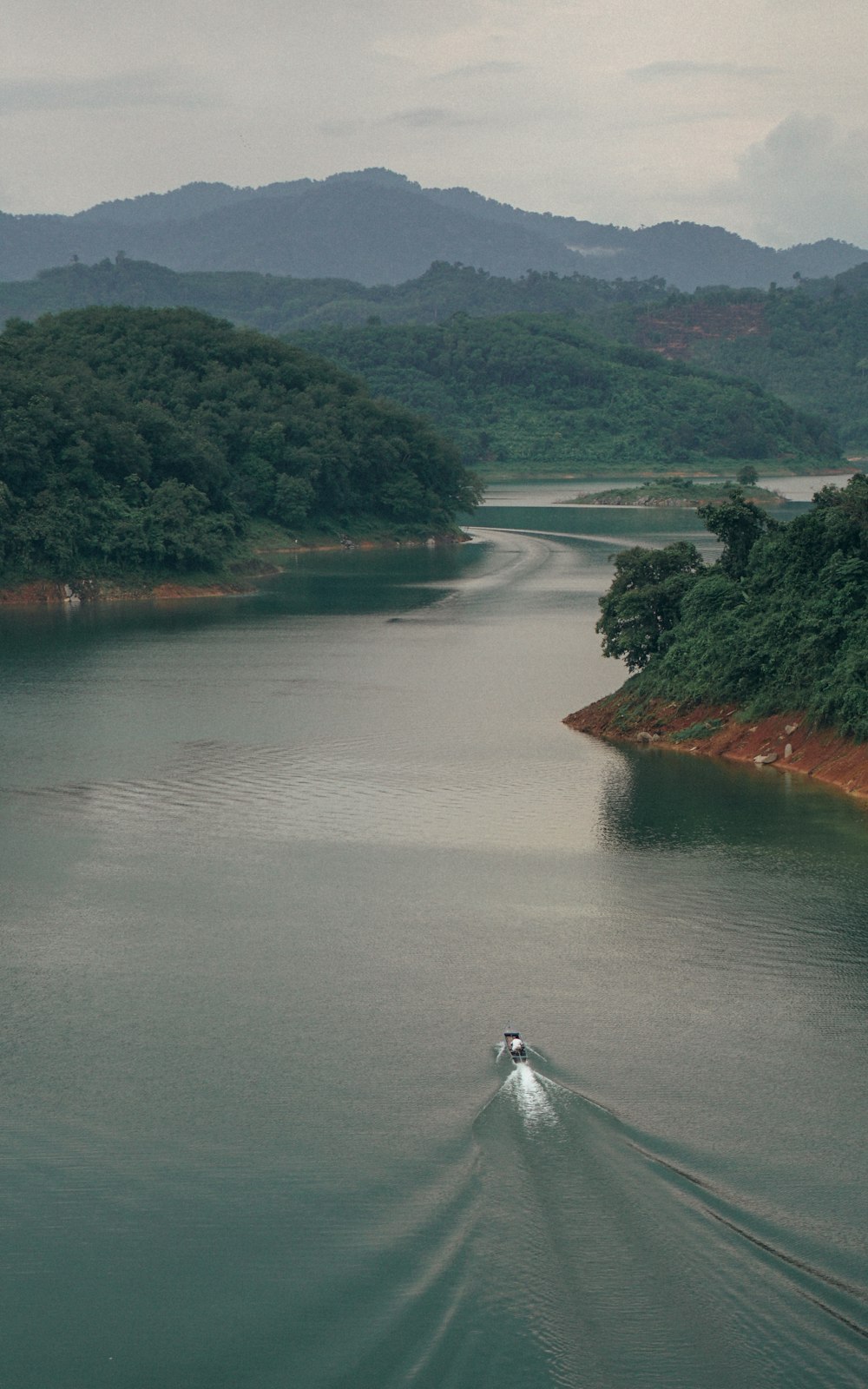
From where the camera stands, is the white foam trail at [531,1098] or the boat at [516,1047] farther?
the boat at [516,1047]

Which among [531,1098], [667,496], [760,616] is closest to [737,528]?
[760,616]

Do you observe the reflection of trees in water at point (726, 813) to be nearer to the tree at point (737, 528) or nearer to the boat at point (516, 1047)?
the tree at point (737, 528)

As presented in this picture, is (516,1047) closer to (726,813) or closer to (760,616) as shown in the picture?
(726,813)

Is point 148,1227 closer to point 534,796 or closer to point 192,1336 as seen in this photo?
point 192,1336

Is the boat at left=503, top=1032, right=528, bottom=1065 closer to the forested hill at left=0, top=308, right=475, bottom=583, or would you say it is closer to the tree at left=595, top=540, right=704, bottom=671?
the tree at left=595, top=540, right=704, bottom=671

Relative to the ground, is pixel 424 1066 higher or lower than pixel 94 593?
lower

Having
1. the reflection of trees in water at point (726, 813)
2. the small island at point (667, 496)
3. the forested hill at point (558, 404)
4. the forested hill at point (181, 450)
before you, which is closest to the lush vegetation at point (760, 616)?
the reflection of trees in water at point (726, 813)
